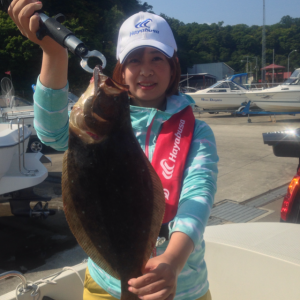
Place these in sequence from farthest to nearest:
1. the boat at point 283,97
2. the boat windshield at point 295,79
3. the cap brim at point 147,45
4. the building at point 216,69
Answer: the building at point 216,69 → the boat windshield at point 295,79 → the boat at point 283,97 → the cap brim at point 147,45

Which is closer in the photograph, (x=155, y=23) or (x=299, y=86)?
(x=155, y=23)

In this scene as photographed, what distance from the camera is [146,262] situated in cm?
107

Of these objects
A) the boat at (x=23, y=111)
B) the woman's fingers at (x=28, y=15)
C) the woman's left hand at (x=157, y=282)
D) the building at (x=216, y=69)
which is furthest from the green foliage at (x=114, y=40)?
the woman's left hand at (x=157, y=282)

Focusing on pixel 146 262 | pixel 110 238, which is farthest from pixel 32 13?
pixel 146 262

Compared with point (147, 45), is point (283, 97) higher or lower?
lower

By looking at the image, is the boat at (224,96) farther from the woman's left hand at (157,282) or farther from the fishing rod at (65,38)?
the woman's left hand at (157,282)

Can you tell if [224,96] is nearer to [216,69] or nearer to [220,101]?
[220,101]

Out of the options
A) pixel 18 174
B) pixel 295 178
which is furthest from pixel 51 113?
pixel 18 174

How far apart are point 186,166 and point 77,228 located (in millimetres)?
507

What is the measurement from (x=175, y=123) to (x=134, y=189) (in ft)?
1.46

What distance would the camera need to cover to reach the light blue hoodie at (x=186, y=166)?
122 centimetres

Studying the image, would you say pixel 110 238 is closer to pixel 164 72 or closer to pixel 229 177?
pixel 164 72

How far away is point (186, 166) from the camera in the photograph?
1339 millimetres

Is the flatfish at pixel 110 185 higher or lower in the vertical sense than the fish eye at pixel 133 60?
lower
